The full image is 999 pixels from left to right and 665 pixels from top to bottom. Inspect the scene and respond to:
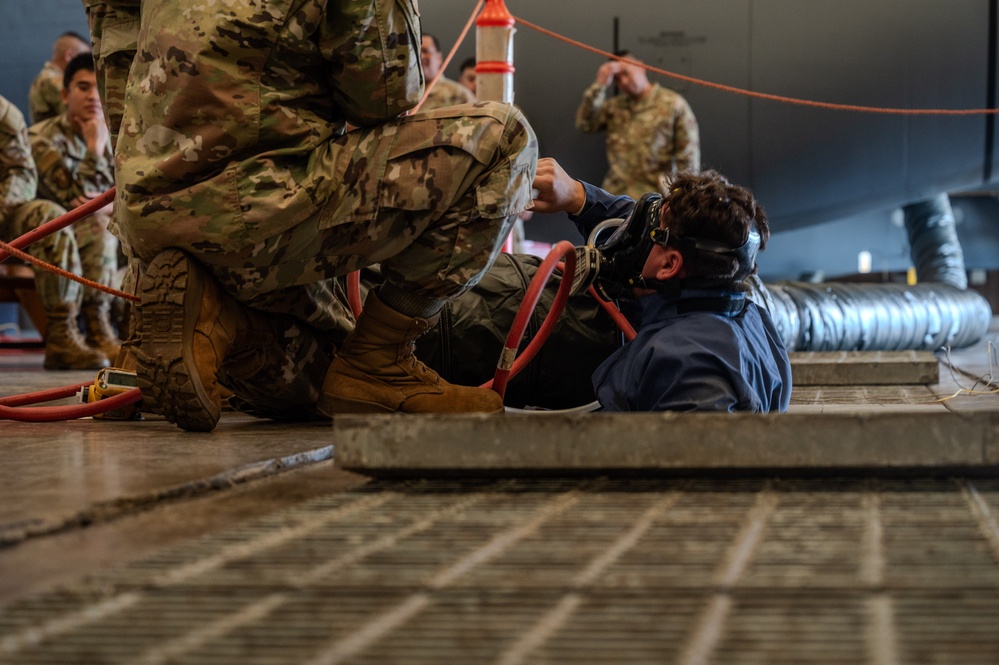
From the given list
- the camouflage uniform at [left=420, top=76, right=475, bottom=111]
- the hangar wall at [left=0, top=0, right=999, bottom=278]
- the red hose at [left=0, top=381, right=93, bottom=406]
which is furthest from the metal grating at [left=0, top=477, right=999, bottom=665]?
the camouflage uniform at [left=420, top=76, right=475, bottom=111]

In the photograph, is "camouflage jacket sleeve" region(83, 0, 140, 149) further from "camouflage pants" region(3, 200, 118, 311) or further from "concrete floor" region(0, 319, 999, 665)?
"camouflage pants" region(3, 200, 118, 311)

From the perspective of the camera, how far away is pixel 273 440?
6.68 ft

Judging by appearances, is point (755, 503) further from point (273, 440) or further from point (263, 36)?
point (263, 36)

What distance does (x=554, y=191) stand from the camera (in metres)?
2.42

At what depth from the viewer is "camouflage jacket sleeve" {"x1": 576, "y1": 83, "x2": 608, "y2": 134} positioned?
567 cm

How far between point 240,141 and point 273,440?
0.55 metres

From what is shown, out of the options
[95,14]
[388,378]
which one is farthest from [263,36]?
[388,378]

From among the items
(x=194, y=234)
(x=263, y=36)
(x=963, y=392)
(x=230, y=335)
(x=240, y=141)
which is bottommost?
(x=963, y=392)

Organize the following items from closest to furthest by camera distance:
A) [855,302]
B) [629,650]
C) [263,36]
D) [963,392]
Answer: [629,650]
[263,36]
[963,392]
[855,302]

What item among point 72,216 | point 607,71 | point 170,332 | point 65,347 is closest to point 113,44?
point 72,216

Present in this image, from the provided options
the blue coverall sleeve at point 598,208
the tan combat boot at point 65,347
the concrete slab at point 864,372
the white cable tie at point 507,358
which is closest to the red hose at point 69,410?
the white cable tie at point 507,358

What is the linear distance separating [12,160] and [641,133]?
3138 millimetres

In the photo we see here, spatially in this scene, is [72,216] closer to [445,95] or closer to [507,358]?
[507,358]

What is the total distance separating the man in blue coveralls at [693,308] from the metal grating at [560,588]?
0.55 m
